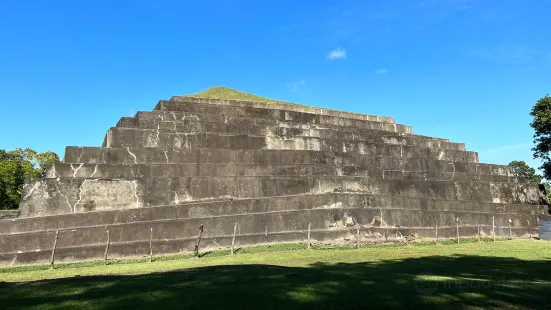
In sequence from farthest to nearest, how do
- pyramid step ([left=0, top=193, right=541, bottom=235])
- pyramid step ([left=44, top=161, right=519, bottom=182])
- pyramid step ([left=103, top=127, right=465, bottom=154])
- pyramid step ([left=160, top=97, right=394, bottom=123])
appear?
pyramid step ([left=160, top=97, right=394, bottom=123]) < pyramid step ([left=103, top=127, right=465, bottom=154]) < pyramid step ([left=44, top=161, right=519, bottom=182]) < pyramid step ([left=0, top=193, right=541, bottom=235])

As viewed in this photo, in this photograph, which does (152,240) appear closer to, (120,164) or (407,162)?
(120,164)

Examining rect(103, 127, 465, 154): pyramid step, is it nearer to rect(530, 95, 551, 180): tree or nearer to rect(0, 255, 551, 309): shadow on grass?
rect(0, 255, 551, 309): shadow on grass

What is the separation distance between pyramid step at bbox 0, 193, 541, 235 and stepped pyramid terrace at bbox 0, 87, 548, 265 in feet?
0.12

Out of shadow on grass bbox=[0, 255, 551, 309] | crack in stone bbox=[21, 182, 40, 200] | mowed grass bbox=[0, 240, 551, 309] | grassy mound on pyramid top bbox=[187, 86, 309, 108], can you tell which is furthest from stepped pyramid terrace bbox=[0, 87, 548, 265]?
shadow on grass bbox=[0, 255, 551, 309]

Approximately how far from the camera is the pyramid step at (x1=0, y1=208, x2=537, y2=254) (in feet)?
36.6

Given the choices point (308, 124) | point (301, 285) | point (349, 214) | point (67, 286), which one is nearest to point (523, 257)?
point (349, 214)

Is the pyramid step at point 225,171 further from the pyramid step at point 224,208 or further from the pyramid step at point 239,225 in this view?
the pyramid step at point 239,225

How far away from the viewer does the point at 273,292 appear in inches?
207

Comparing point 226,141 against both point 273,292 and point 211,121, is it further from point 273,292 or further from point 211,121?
point 273,292

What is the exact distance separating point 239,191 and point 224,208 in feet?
3.33

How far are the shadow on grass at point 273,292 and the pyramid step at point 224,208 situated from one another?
17.5 feet

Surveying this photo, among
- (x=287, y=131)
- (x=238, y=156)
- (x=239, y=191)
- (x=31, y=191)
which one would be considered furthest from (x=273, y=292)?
(x=287, y=131)

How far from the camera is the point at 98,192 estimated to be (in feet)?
40.6

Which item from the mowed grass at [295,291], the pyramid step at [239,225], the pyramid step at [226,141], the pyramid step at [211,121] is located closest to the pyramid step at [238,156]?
the pyramid step at [226,141]
